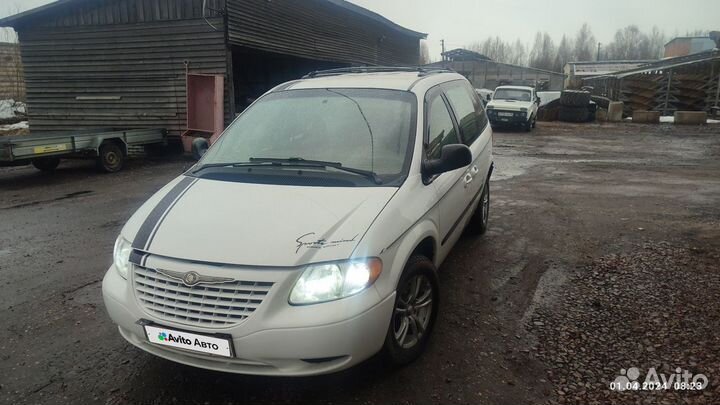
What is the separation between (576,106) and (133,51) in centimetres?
2036

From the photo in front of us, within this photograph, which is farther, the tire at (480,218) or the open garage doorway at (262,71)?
the open garage doorway at (262,71)

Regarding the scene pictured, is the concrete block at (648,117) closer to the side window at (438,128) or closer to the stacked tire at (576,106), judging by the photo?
the stacked tire at (576,106)

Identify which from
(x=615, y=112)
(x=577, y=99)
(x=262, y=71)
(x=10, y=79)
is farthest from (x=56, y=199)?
(x=615, y=112)

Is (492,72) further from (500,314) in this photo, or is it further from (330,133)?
(330,133)

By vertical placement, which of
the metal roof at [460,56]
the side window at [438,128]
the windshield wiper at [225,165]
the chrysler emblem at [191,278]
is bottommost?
the chrysler emblem at [191,278]

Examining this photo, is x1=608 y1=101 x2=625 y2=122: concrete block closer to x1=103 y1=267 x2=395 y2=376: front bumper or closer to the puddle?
the puddle

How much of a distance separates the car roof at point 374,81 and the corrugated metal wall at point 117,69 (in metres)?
10.1

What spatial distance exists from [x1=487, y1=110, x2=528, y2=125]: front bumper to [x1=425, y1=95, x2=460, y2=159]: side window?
54.0 ft

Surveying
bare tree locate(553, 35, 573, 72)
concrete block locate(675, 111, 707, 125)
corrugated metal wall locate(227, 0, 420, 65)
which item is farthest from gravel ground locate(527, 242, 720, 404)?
bare tree locate(553, 35, 573, 72)

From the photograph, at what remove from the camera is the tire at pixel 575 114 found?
23719 millimetres

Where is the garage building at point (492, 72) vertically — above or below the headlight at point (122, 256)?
above

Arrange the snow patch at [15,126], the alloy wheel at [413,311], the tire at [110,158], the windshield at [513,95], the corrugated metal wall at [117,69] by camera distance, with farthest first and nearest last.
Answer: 1. the windshield at [513,95]
2. the snow patch at [15,126]
3. the corrugated metal wall at [117,69]
4. the tire at [110,158]
5. the alloy wheel at [413,311]

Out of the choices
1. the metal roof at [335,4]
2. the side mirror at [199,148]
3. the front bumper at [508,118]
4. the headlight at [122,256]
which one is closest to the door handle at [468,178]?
the side mirror at [199,148]

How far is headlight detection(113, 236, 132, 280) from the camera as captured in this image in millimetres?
2693
